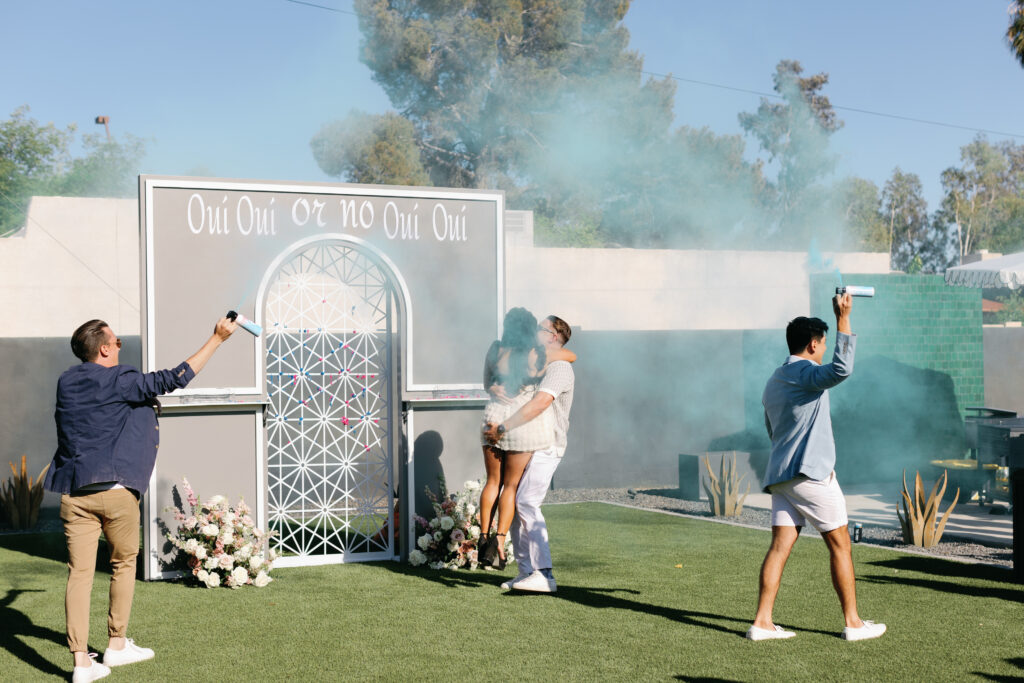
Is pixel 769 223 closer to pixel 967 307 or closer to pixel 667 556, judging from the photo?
pixel 967 307

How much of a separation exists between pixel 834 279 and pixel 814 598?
7.50m

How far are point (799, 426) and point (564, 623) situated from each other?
1.77 metres

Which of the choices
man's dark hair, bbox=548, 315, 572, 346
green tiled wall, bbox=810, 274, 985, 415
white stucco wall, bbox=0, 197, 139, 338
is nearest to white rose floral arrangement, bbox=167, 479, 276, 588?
man's dark hair, bbox=548, 315, 572, 346

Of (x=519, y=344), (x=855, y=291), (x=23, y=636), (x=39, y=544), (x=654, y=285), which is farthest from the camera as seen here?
(x=654, y=285)

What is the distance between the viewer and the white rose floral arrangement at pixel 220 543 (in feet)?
23.0

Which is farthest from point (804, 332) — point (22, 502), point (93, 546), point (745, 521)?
point (22, 502)

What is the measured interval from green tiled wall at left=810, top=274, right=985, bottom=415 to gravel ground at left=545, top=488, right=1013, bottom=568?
3411 millimetres

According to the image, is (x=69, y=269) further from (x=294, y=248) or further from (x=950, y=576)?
(x=950, y=576)

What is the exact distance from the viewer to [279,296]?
8.15 metres

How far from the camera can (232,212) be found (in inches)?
295

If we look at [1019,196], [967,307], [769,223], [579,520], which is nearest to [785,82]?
[769,223]

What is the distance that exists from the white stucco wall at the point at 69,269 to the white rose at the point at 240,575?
36.9 feet

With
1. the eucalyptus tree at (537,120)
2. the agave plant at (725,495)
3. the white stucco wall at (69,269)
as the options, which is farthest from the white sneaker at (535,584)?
the eucalyptus tree at (537,120)

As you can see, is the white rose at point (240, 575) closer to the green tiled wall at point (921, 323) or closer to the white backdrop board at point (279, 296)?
the white backdrop board at point (279, 296)
